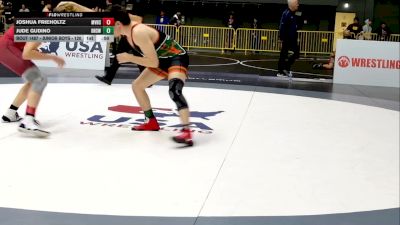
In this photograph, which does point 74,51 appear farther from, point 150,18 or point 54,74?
point 150,18

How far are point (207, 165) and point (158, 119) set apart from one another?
2031 millimetres

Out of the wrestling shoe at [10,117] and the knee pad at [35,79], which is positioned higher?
the knee pad at [35,79]

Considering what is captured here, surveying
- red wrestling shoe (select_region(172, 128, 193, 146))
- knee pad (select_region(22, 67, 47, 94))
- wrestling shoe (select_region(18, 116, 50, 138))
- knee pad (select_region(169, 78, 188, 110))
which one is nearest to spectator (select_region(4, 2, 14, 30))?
knee pad (select_region(22, 67, 47, 94))

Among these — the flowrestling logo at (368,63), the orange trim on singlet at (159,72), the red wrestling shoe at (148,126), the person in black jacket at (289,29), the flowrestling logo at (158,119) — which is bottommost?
the flowrestling logo at (158,119)

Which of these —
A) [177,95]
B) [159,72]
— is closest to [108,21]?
[159,72]

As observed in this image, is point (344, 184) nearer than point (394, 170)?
Yes

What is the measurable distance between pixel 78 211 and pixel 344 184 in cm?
187

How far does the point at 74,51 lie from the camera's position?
11.0 meters

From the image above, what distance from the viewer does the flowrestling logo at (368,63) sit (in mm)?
10320

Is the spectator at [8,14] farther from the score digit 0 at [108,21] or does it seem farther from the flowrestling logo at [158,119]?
the score digit 0 at [108,21]

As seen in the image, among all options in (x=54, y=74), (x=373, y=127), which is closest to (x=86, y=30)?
(x=373, y=127)
